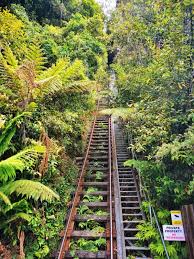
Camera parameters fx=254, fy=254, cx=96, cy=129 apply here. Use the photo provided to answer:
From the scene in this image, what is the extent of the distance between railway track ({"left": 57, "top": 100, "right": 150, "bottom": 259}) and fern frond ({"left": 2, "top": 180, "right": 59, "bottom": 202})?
147 cm

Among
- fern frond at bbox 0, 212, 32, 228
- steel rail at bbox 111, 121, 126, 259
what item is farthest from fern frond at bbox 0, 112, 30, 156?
steel rail at bbox 111, 121, 126, 259

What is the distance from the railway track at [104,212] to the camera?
5.62 m

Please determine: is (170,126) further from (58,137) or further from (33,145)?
(33,145)

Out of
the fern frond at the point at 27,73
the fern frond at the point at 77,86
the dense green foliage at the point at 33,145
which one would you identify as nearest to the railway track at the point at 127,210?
the dense green foliage at the point at 33,145

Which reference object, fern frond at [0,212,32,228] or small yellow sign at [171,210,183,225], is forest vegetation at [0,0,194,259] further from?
small yellow sign at [171,210,183,225]

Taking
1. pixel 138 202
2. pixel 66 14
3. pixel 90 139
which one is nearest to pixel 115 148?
pixel 90 139

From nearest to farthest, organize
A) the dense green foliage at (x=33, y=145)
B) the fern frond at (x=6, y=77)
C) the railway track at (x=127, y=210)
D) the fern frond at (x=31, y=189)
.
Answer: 1. the fern frond at (x=31, y=189)
2. the dense green foliage at (x=33, y=145)
3. the railway track at (x=127, y=210)
4. the fern frond at (x=6, y=77)

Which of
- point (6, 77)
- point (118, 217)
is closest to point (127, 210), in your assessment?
point (118, 217)

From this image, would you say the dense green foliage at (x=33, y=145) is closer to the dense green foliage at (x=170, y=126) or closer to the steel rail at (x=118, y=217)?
the steel rail at (x=118, y=217)

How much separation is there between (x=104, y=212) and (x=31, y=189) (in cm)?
299

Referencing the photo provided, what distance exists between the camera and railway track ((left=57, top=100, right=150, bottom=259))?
562 cm

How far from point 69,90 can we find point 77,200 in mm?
3205

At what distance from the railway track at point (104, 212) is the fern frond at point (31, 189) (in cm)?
147

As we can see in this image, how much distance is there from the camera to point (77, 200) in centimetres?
723
